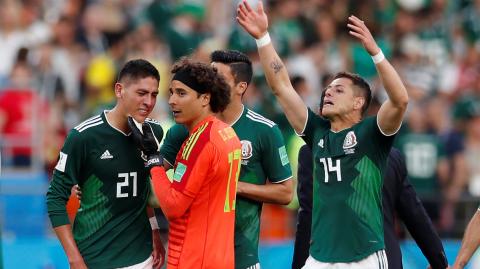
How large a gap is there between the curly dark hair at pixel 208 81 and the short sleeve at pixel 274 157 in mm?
741

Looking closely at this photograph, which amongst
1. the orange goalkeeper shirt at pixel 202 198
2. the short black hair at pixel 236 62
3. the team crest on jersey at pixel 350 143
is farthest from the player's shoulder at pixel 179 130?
the team crest on jersey at pixel 350 143

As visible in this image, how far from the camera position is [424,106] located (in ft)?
55.0

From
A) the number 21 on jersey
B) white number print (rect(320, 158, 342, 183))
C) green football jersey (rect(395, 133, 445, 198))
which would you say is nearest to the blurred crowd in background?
green football jersey (rect(395, 133, 445, 198))

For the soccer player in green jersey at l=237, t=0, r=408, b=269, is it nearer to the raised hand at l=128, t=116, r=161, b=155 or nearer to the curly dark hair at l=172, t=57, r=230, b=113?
the curly dark hair at l=172, t=57, r=230, b=113

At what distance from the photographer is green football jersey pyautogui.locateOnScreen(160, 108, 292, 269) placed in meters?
8.82

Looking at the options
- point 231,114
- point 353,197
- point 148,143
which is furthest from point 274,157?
point 148,143

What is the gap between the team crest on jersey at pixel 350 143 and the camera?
8438 mm

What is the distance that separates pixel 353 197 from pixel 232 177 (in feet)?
3.01

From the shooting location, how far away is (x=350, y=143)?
8.45 metres

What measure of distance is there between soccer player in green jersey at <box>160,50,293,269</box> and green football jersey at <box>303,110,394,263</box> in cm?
56

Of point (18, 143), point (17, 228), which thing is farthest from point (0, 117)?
point (17, 228)

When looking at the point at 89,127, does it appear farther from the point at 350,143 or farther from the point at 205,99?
the point at 350,143

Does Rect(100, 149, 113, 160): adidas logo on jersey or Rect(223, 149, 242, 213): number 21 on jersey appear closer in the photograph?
Rect(223, 149, 242, 213): number 21 on jersey

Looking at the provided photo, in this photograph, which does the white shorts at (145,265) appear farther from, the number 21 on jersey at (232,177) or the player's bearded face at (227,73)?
the player's bearded face at (227,73)
